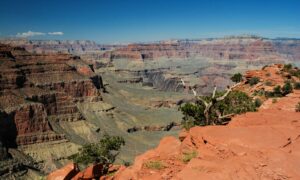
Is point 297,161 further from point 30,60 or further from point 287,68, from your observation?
point 30,60

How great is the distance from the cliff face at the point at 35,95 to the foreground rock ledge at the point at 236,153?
2802 inches

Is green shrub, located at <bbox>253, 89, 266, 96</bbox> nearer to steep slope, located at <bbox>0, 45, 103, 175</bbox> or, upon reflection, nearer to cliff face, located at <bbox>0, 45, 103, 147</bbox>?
steep slope, located at <bbox>0, 45, 103, 175</bbox>

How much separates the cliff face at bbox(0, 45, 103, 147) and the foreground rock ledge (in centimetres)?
7118

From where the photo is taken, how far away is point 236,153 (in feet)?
69.5

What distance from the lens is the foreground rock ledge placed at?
19.3m

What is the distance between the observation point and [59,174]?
32.4m

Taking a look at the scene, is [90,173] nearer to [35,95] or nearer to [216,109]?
[216,109]

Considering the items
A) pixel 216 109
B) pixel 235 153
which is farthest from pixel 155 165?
pixel 216 109

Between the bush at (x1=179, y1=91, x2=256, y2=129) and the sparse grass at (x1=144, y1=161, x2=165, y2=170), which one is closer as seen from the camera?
the sparse grass at (x1=144, y1=161, x2=165, y2=170)

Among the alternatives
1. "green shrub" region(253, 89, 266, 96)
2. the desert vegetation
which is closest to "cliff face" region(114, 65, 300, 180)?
the desert vegetation

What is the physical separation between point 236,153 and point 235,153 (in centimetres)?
7

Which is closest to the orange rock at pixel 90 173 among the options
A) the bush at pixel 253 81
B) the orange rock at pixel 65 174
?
the orange rock at pixel 65 174

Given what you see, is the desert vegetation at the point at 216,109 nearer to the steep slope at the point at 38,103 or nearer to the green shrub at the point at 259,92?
the green shrub at the point at 259,92

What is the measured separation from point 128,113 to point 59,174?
10970 centimetres
